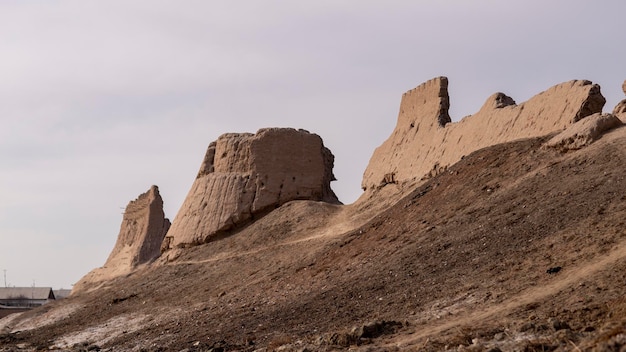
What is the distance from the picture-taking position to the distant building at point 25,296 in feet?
176

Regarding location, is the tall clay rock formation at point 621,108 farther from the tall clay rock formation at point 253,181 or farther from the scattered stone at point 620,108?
the tall clay rock formation at point 253,181

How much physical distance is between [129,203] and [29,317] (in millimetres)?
7181

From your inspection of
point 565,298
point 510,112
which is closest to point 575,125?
point 510,112

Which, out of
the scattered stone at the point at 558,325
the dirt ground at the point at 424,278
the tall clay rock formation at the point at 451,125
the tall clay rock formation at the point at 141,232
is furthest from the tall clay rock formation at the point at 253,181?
the scattered stone at the point at 558,325

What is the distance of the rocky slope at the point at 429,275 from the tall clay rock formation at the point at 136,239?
489 centimetres

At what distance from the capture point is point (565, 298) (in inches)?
472

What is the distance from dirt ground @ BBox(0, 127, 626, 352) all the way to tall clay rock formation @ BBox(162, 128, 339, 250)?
1480mm

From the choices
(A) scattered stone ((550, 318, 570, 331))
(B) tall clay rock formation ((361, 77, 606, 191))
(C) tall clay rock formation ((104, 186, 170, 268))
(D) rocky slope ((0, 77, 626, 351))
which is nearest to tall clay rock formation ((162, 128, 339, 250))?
(D) rocky slope ((0, 77, 626, 351))

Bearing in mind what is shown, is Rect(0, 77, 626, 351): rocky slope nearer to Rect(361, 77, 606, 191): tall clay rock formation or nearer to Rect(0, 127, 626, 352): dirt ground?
Rect(0, 127, 626, 352): dirt ground

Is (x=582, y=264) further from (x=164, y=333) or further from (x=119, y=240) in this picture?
(x=119, y=240)

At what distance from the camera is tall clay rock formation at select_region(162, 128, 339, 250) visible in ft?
90.7

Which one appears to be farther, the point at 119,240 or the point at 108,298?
the point at 119,240

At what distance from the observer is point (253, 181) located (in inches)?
1098

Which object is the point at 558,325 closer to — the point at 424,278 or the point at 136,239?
the point at 424,278
